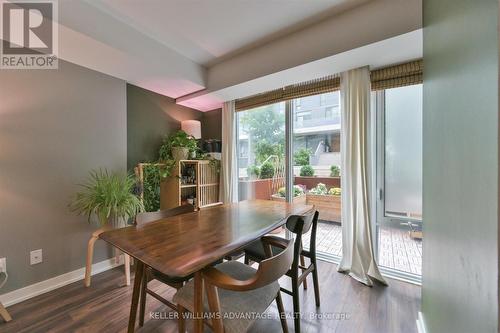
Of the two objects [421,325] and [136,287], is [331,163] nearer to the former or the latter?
[421,325]

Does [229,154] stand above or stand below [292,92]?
below

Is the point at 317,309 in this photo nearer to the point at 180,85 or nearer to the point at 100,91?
the point at 180,85

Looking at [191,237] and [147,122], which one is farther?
[147,122]

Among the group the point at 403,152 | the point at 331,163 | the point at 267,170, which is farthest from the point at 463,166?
the point at 267,170

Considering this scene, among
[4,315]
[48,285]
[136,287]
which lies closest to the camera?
[136,287]

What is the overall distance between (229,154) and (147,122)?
50.0 inches

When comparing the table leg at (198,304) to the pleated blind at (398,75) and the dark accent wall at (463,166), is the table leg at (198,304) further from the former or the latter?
the pleated blind at (398,75)

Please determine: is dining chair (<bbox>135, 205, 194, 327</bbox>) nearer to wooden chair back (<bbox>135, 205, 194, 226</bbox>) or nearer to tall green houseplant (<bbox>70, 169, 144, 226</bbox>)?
wooden chair back (<bbox>135, 205, 194, 226</bbox>)

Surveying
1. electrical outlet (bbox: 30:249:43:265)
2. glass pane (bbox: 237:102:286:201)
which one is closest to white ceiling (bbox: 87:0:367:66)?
glass pane (bbox: 237:102:286:201)

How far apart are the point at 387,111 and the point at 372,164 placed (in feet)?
2.03

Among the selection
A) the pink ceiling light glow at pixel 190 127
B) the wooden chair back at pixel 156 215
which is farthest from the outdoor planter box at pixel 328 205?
the pink ceiling light glow at pixel 190 127

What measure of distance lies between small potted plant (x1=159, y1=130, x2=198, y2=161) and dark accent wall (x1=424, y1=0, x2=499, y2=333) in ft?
8.66

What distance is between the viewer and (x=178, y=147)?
9.40 ft
